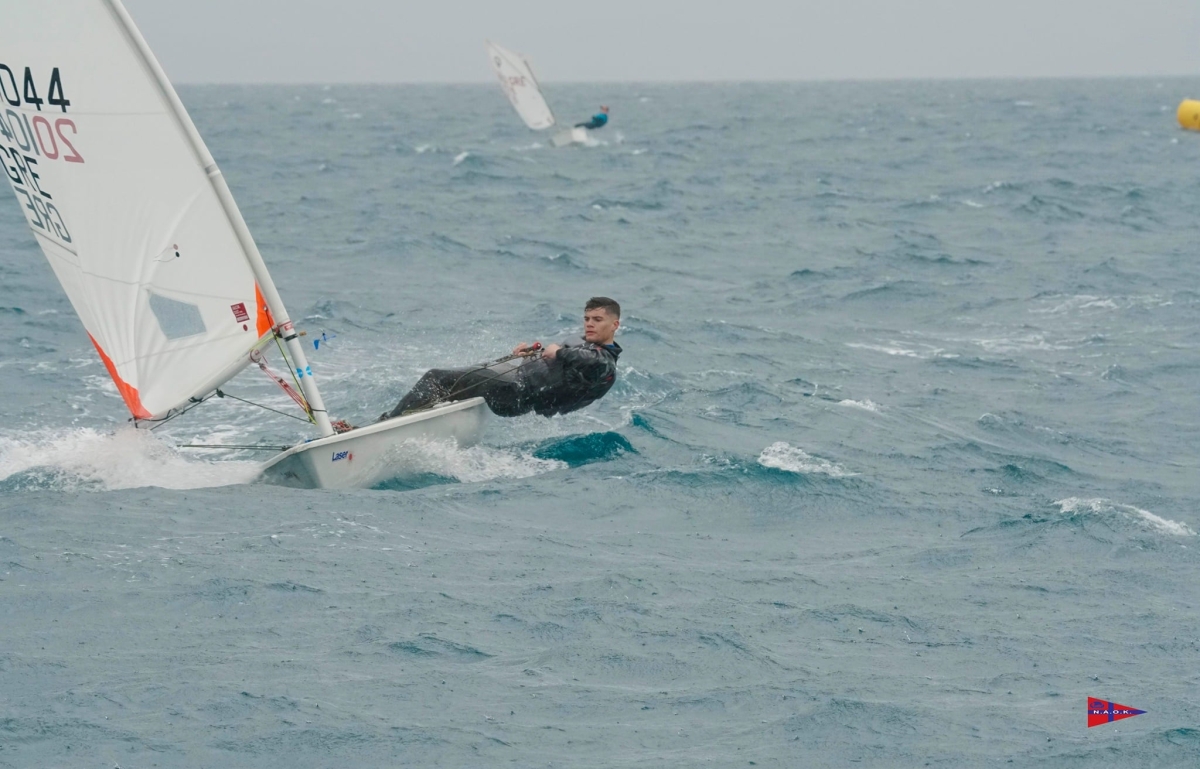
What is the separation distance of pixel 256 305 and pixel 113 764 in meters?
4.82

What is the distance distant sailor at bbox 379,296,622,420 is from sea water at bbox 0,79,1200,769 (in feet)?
1.69

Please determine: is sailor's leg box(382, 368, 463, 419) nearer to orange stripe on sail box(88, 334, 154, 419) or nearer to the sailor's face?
the sailor's face

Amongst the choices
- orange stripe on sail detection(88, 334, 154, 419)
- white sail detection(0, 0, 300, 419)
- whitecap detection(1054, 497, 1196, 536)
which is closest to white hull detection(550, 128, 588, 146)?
white sail detection(0, 0, 300, 419)

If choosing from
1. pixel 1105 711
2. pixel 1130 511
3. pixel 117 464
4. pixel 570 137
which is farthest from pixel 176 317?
Result: pixel 570 137

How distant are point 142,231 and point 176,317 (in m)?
0.69

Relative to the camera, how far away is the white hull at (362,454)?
10.5m

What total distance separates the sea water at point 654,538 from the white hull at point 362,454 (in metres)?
0.21

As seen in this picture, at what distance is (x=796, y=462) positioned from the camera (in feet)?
39.1

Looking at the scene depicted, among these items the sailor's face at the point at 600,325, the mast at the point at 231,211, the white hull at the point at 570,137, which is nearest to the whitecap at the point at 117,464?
the mast at the point at 231,211

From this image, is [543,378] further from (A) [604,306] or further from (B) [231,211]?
(B) [231,211]

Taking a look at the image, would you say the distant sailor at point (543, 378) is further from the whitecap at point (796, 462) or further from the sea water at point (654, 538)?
the whitecap at point (796, 462)

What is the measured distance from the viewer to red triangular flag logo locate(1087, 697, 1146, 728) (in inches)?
280

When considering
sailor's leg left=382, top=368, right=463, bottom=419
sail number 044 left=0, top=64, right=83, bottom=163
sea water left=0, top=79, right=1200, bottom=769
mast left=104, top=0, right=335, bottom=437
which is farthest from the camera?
sailor's leg left=382, top=368, right=463, bottom=419

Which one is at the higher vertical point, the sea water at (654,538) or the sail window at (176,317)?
the sail window at (176,317)
